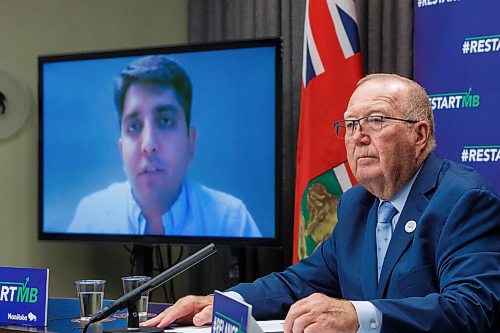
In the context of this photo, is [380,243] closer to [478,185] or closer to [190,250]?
[478,185]

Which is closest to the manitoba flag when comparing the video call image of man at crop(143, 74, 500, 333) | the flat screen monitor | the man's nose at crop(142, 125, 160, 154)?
the flat screen monitor

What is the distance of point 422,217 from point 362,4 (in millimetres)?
2255

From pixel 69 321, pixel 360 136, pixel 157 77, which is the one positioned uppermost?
pixel 157 77

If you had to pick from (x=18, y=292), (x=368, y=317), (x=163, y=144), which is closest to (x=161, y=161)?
(x=163, y=144)

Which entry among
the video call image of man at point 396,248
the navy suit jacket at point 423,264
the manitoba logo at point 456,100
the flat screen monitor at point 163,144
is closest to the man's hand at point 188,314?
the video call image of man at point 396,248

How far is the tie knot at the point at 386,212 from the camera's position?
210 centimetres

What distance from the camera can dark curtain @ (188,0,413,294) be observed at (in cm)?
396

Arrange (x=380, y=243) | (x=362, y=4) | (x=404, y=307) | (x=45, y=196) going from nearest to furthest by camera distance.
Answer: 1. (x=404, y=307)
2. (x=380, y=243)
3. (x=362, y=4)
4. (x=45, y=196)

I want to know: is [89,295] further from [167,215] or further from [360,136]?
[167,215]

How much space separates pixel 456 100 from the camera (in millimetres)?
3285

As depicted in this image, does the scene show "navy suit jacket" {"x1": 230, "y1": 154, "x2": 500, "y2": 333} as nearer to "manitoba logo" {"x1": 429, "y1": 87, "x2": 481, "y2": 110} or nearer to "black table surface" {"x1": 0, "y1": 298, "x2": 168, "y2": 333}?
"black table surface" {"x1": 0, "y1": 298, "x2": 168, "y2": 333}

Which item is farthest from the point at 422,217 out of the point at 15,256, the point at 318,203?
the point at 15,256

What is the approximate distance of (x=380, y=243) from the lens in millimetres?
2086

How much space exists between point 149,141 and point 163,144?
7 centimetres
